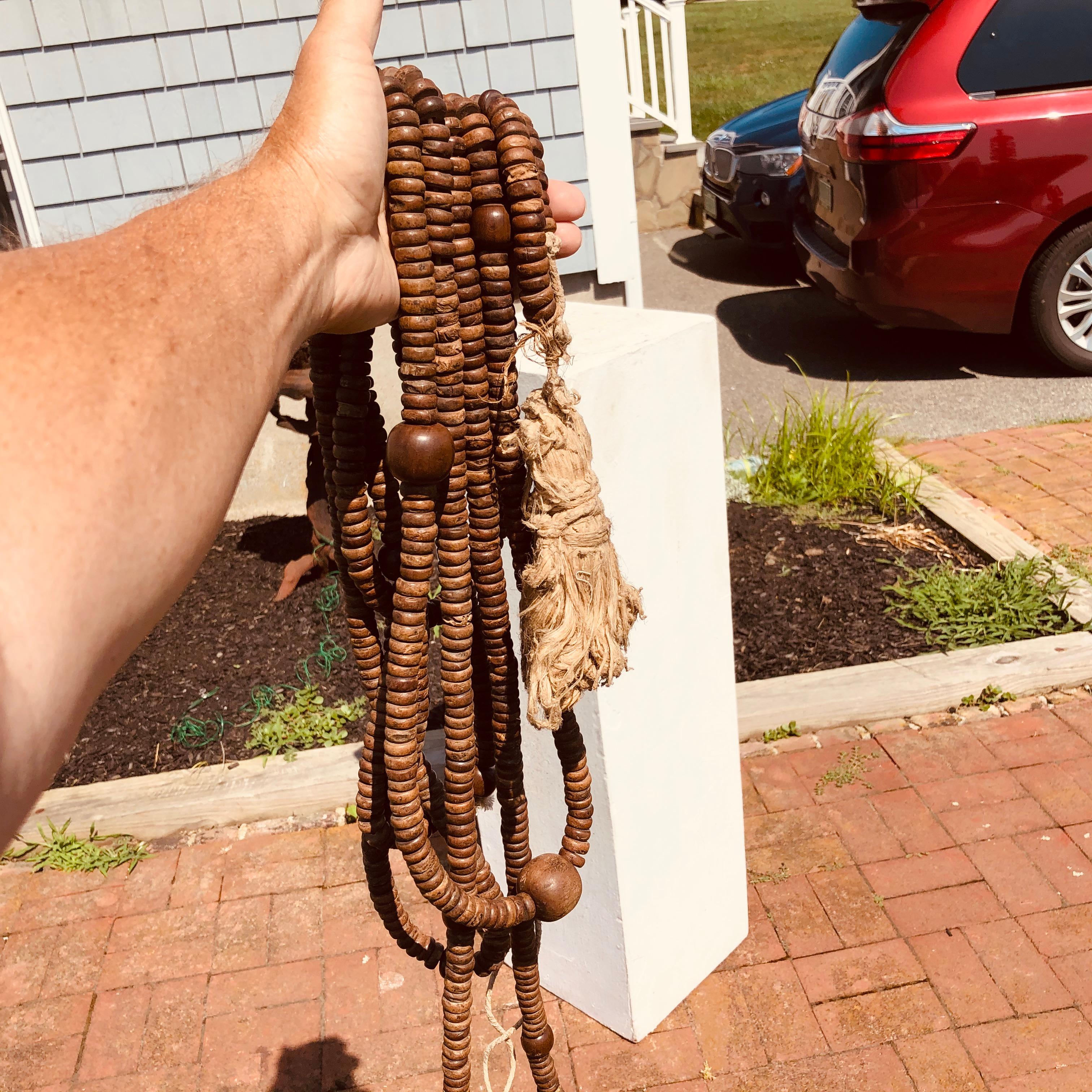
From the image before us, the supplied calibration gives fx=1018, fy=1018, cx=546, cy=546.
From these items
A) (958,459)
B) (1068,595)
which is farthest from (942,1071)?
(958,459)

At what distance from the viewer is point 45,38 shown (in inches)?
164

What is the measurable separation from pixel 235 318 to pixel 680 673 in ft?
4.44

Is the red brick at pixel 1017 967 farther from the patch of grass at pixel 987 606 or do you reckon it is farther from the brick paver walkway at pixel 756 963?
the patch of grass at pixel 987 606

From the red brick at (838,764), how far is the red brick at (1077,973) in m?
0.65

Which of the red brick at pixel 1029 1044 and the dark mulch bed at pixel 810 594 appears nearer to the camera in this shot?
the red brick at pixel 1029 1044

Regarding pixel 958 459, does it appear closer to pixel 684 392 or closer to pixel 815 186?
pixel 815 186

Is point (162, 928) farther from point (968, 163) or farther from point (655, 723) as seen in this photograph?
point (968, 163)

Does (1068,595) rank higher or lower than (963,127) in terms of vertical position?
lower

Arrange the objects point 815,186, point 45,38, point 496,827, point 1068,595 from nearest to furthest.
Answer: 1. point 496,827
2. point 1068,595
3. point 45,38
4. point 815,186

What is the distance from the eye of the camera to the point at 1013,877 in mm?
2494

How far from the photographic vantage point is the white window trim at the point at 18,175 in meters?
4.29

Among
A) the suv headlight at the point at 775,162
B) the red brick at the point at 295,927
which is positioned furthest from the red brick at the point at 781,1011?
the suv headlight at the point at 775,162

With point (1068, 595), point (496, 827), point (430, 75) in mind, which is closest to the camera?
point (496, 827)

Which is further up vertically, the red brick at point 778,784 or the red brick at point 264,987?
the red brick at point 264,987
